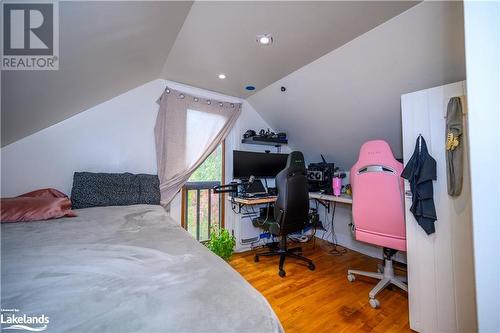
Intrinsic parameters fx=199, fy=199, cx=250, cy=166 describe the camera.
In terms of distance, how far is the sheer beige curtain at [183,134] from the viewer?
2.55 meters

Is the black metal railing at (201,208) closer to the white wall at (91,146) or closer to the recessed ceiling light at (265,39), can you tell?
the white wall at (91,146)

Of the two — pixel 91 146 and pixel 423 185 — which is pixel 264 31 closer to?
pixel 423 185

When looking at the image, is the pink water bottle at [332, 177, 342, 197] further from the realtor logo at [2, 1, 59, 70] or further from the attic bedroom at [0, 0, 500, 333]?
the realtor logo at [2, 1, 59, 70]

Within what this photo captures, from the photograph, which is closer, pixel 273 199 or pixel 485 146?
pixel 485 146

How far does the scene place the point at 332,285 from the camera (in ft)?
A: 6.89

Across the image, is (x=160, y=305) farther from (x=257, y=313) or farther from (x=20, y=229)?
(x=20, y=229)

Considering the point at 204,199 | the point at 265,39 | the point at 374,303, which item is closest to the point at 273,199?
the point at 204,199

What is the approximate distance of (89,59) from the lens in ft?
4.77

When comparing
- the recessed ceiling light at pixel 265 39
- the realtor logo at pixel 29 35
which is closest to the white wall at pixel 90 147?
the realtor logo at pixel 29 35

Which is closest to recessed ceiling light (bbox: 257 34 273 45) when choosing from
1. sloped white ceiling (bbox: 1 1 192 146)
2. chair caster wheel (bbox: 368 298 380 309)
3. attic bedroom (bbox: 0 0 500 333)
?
attic bedroom (bbox: 0 0 500 333)

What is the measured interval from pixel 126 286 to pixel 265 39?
194 cm

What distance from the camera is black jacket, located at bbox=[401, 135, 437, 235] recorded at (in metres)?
1.41

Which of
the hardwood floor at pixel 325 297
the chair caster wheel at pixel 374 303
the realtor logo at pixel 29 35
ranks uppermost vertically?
the realtor logo at pixel 29 35

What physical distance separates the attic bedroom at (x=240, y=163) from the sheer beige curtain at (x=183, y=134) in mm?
22
